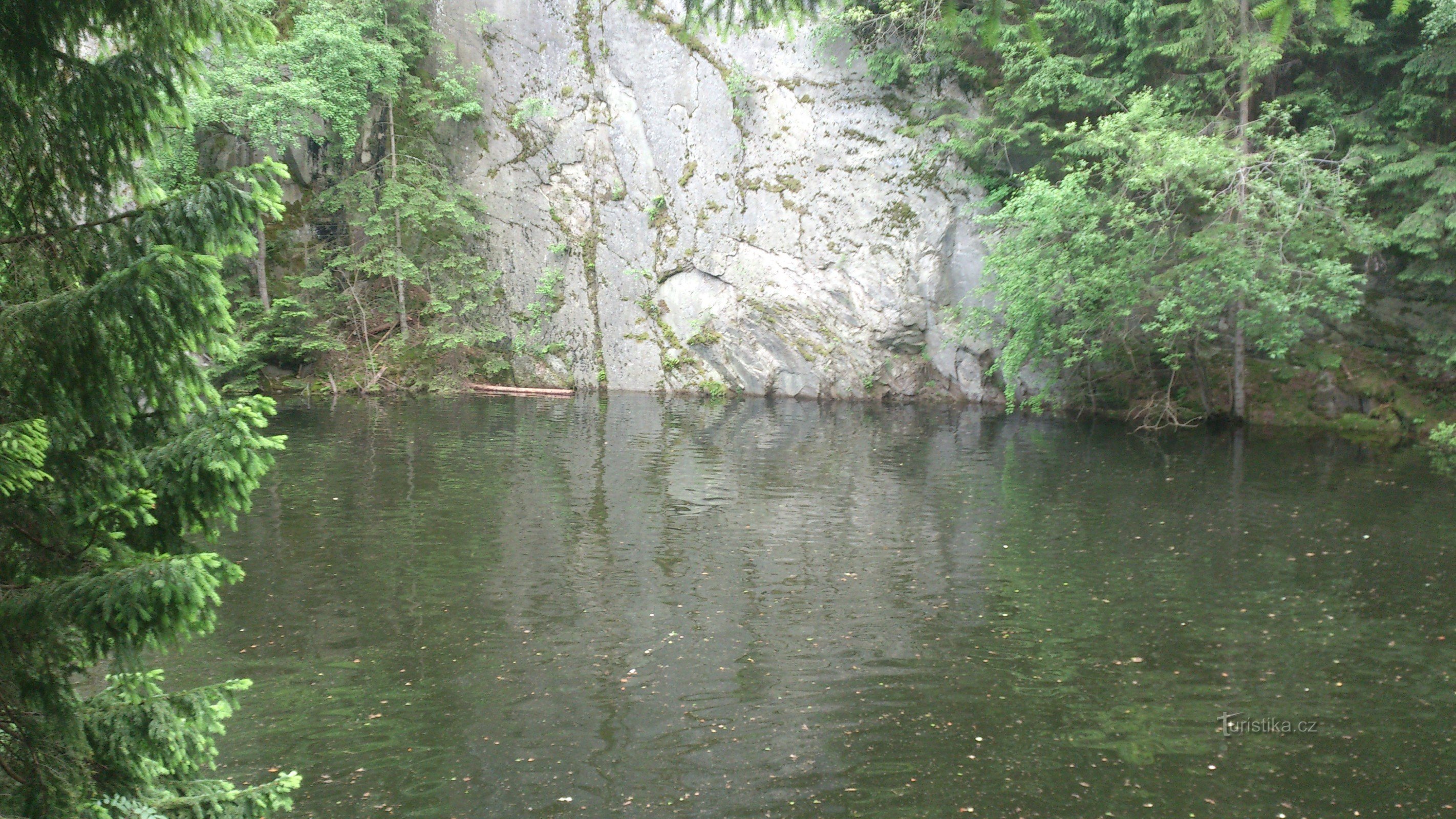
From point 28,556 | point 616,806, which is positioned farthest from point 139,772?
point 616,806

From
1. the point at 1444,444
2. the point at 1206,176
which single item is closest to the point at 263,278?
the point at 1206,176

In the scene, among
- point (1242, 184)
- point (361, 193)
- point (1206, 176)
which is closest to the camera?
point (1242, 184)

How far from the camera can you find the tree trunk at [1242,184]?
20203 millimetres

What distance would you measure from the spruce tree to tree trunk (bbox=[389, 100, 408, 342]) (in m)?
27.7

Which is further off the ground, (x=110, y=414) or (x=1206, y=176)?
(x=1206, y=176)

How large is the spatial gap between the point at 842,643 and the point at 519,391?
23.9m

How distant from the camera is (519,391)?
103 feet

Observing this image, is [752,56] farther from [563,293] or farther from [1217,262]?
[1217,262]

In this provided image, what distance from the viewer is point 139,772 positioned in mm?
3611

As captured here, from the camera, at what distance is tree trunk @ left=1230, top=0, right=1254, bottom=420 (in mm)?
20203

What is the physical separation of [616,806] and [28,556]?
3.86 m

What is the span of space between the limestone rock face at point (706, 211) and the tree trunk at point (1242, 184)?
268 inches

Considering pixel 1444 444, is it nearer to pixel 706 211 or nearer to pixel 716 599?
pixel 716 599

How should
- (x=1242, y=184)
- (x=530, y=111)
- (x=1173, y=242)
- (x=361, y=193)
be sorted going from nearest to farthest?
(x=1242, y=184) → (x=1173, y=242) → (x=361, y=193) → (x=530, y=111)
